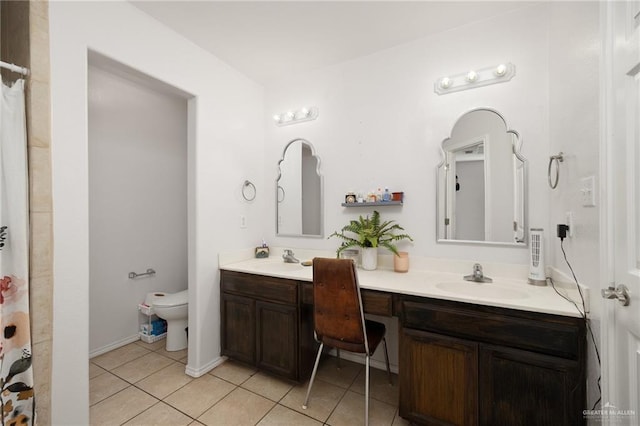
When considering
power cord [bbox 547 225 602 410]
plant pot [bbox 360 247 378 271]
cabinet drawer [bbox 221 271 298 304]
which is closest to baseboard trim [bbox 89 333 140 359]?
cabinet drawer [bbox 221 271 298 304]

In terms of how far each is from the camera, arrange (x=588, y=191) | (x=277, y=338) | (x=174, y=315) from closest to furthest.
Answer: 1. (x=588, y=191)
2. (x=277, y=338)
3. (x=174, y=315)

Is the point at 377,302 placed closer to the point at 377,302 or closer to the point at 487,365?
the point at 377,302

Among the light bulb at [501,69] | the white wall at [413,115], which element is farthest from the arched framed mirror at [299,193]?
the light bulb at [501,69]

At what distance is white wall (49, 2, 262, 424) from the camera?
136 cm

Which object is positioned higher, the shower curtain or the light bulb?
the light bulb

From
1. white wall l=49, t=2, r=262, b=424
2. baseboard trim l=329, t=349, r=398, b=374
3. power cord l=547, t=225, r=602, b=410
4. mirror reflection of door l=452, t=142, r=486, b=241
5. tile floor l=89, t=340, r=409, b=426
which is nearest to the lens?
power cord l=547, t=225, r=602, b=410

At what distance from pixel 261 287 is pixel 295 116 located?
158 cm

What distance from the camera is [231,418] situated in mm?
1592

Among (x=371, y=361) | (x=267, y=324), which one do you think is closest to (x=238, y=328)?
(x=267, y=324)

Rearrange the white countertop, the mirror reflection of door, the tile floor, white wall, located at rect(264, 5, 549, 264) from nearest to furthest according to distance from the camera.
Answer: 1. the white countertop
2. the tile floor
3. white wall, located at rect(264, 5, 549, 264)
4. the mirror reflection of door

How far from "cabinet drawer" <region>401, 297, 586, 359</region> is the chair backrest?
0.27 meters

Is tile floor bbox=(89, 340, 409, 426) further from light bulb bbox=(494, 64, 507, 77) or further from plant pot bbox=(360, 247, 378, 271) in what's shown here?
light bulb bbox=(494, 64, 507, 77)

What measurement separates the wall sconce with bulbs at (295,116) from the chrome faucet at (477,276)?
1781 mm

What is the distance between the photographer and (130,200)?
8.52ft
